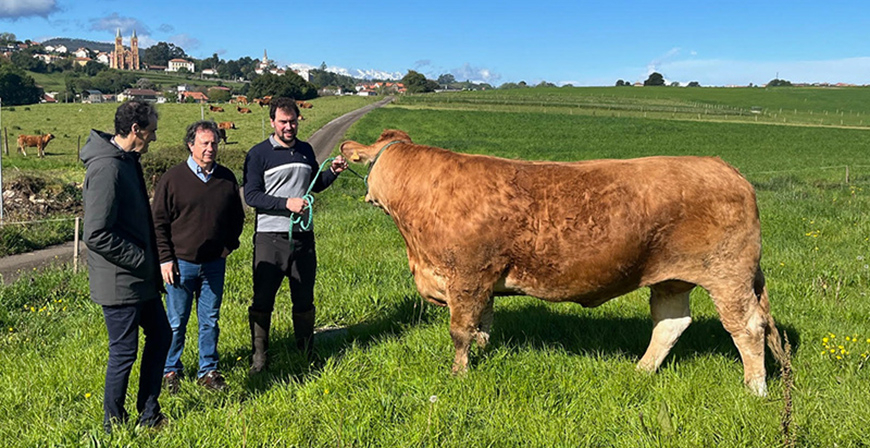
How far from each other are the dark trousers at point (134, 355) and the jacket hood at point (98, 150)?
92 centimetres

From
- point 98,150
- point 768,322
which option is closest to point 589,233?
point 768,322

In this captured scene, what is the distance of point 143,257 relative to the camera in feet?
11.2

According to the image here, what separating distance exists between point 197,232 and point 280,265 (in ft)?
2.26

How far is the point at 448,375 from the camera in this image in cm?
419

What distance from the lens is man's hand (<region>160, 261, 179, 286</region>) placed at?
381 centimetres

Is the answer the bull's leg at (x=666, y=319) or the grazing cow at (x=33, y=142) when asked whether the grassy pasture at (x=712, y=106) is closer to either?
the grazing cow at (x=33, y=142)

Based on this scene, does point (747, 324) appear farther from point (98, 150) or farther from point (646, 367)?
point (98, 150)

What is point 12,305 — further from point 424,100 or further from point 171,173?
point 424,100

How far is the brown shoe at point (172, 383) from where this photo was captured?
4.23 m

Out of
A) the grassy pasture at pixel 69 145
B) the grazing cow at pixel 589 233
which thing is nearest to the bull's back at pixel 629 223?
the grazing cow at pixel 589 233

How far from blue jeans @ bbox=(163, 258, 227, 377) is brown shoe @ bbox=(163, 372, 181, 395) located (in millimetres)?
54

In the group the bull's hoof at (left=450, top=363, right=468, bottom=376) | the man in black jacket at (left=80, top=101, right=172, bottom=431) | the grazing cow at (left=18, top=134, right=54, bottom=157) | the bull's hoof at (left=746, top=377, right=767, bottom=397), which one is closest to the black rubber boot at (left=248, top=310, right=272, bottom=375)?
the man in black jacket at (left=80, top=101, right=172, bottom=431)

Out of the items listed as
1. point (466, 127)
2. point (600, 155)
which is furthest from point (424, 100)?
point (600, 155)

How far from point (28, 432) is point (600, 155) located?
31019 millimetres
